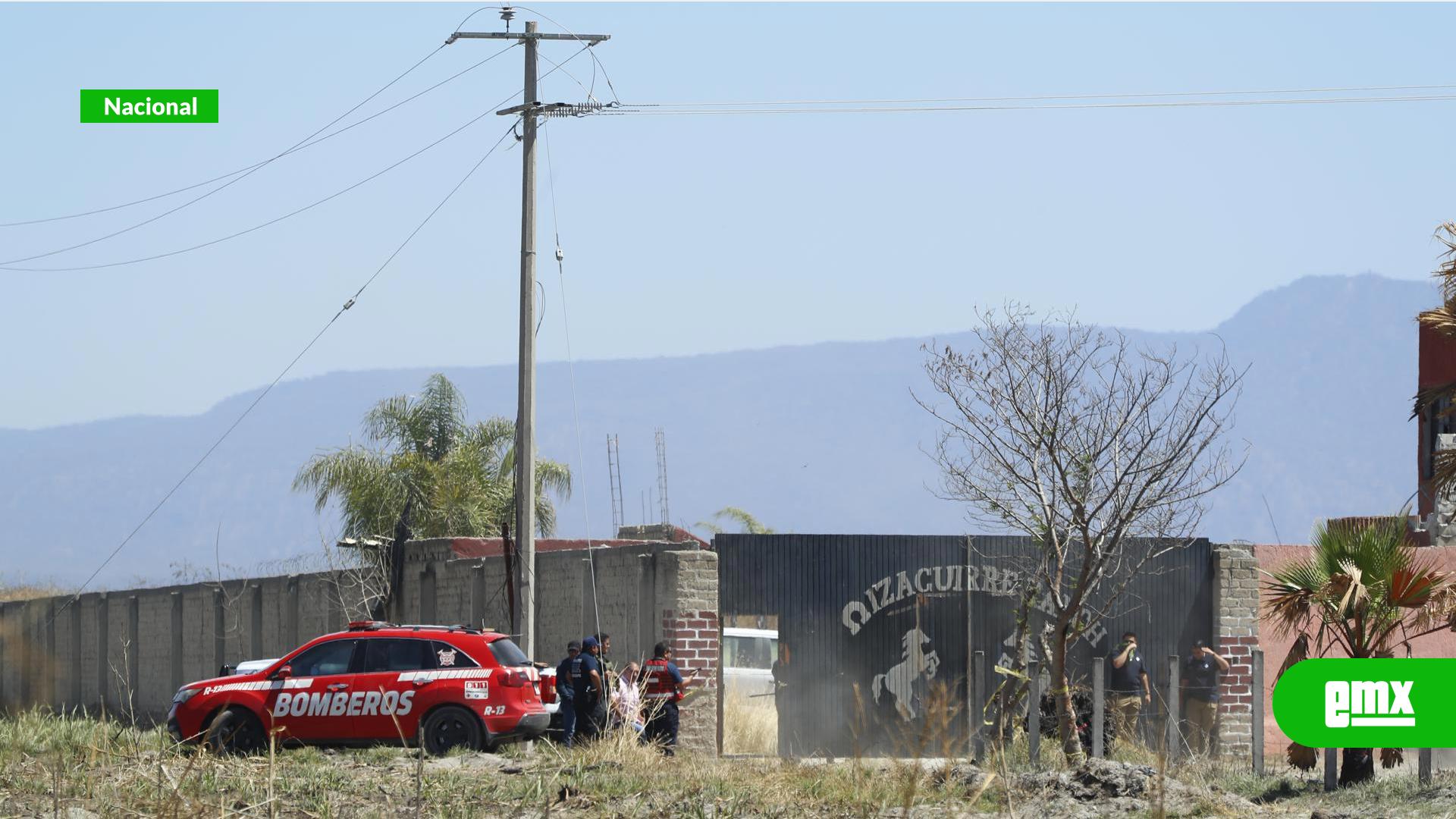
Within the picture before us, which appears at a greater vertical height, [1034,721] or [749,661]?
[1034,721]

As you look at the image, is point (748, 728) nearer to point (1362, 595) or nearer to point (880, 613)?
point (880, 613)

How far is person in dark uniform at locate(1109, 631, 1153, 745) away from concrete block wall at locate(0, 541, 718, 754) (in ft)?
15.8

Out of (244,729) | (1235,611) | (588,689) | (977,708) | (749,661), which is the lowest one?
(749,661)

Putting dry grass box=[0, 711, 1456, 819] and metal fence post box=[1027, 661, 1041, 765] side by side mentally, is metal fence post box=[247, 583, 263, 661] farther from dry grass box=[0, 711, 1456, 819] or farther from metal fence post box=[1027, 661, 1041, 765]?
metal fence post box=[1027, 661, 1041, 765]

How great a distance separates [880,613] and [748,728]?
7.75 feet

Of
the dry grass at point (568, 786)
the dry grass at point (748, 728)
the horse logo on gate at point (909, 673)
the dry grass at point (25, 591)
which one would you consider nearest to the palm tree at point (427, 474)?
the dry grass at point (25, 591)

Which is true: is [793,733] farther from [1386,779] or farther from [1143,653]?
[1386,779]

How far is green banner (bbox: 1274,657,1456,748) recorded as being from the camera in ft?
52.5

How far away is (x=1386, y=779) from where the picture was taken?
54.0 ft

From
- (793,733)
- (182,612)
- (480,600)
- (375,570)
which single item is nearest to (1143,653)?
(793,733)

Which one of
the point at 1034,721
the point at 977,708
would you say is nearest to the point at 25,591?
the point at 977,708

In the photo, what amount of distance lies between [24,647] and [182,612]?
9.88m

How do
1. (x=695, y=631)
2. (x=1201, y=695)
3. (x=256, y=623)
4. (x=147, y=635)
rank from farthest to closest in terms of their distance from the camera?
(x=147, y=635)
(x=256, y=623)
(x=695, y=631)
(x=1201, y=695)

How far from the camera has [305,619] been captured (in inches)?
1205
